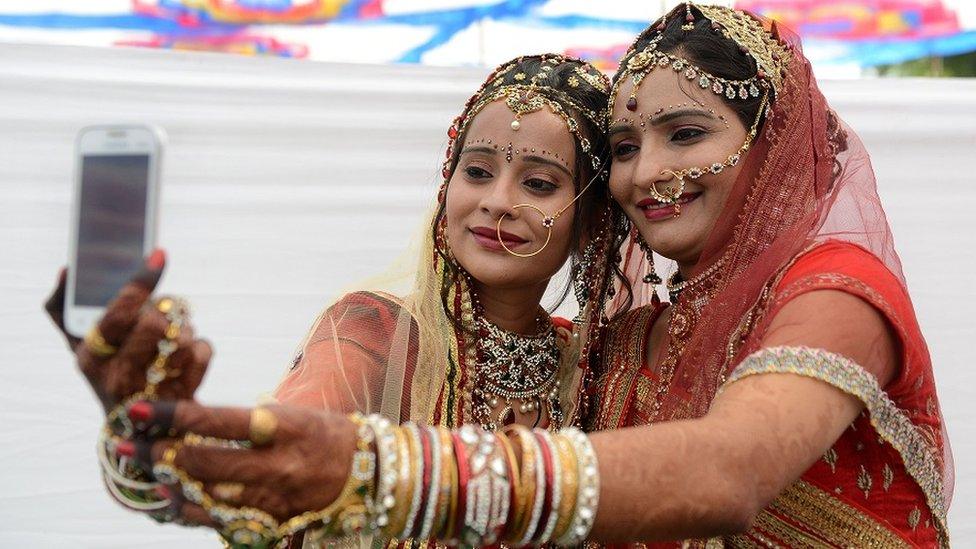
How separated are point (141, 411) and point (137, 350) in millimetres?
64

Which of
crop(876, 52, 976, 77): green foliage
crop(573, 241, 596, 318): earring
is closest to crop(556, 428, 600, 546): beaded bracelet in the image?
crop(573, 241, 596, 318): earring

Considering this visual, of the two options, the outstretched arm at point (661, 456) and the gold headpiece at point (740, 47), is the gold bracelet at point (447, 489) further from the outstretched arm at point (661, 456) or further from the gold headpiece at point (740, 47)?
the gold headpiece at point (740, 47)

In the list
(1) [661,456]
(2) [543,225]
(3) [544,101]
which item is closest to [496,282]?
(2) [543,225]

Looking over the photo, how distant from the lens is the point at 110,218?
1.09 meters

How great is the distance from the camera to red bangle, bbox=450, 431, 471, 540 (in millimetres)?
1126

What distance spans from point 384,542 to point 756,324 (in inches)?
31.8

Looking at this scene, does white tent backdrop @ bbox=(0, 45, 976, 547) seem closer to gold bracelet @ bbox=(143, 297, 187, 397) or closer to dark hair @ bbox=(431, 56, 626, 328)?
dark hair @ bbox=(431, 56, 626, 328)

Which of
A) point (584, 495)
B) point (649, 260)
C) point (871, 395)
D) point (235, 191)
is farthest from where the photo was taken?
point (235, 191)

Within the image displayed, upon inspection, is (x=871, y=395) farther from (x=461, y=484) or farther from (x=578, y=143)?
(x=578, y=143)

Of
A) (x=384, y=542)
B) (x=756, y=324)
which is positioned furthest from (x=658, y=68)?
(x=384, y=542)

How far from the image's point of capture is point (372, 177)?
3035 mm

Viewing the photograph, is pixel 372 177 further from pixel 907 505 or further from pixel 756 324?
pixel 907 505

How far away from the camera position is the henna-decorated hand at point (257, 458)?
1.06 meters

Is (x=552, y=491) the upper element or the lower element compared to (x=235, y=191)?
upper
